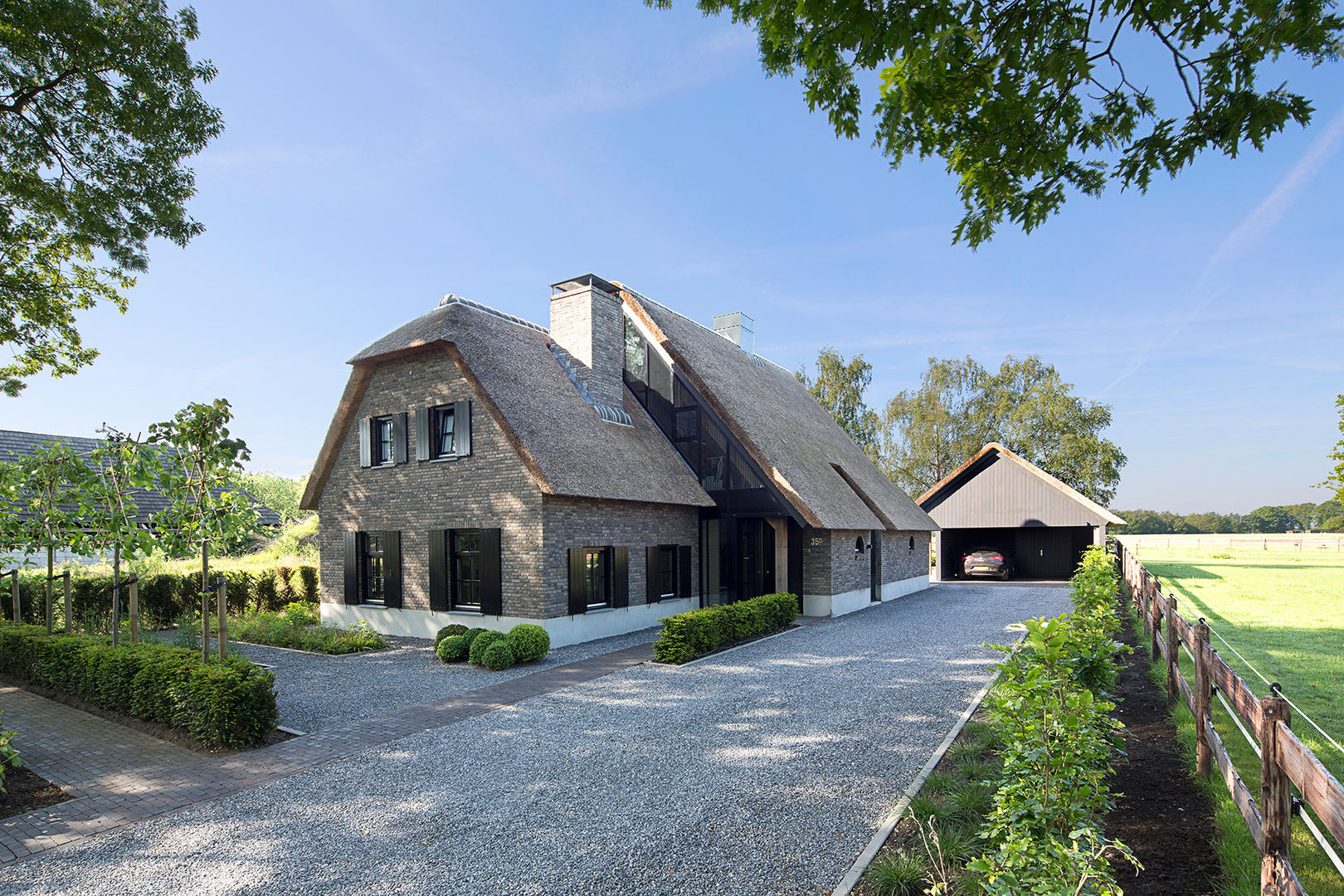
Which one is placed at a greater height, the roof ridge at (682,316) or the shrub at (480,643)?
the roof ridge at (682,316)

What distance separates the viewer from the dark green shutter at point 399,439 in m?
15.1

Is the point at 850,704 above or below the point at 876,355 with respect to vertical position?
below

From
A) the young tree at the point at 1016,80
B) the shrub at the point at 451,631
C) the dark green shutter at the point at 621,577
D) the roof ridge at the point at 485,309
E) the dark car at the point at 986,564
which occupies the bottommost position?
the dark car at the point at 986,564

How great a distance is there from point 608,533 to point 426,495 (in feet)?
13.3

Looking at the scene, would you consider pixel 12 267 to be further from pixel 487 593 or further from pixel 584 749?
pixel 584 749

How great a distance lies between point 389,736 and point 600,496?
6337mm

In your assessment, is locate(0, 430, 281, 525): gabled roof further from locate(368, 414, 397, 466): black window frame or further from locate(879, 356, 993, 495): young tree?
locate(879, 356, 993, 495): young tree

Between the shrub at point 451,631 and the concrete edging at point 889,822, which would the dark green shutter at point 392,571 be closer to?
the shrub at point 451,631

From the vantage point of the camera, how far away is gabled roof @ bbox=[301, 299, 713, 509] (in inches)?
516

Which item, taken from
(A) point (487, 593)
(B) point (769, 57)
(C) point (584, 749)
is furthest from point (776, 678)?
(B) point (769, 57)

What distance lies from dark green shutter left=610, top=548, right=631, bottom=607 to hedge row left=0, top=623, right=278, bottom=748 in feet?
22.4

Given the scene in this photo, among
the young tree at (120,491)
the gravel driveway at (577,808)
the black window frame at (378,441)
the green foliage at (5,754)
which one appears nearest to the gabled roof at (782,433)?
the black window frame at (378,441)

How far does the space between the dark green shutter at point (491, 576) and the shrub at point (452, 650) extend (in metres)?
1.26

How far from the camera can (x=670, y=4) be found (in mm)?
5512
